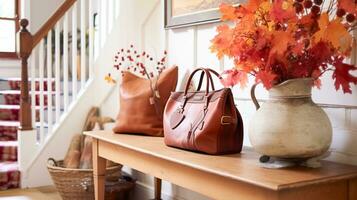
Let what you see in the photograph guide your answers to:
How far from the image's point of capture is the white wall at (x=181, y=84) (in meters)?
1.67

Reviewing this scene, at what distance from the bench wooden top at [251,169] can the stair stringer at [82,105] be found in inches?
54.8

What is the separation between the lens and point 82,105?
3.53 meters

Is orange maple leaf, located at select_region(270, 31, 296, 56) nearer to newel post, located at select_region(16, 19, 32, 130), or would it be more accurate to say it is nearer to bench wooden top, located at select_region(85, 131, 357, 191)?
bench wooden top, located at select_region(85, 131, 357, 191)

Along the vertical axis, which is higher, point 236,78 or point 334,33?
point 334,33

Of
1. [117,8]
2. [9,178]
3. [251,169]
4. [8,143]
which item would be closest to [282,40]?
[251,169]

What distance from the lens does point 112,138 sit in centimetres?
229

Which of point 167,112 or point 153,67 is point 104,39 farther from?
point 167,112

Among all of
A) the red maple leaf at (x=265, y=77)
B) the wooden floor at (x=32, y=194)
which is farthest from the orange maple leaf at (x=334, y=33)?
the wooden floor at (x=32, y=194)

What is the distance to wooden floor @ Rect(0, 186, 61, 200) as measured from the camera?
3031 millimetres

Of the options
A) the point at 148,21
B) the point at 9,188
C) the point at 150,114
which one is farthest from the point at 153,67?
the point at 9,188

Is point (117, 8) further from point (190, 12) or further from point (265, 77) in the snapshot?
point (265, 77)

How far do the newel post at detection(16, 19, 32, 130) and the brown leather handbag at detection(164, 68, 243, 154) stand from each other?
1.71 metres

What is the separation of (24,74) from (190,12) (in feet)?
4.77

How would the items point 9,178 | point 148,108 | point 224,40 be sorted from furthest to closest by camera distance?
point 9,178 → point 148,108 → point 224,40
